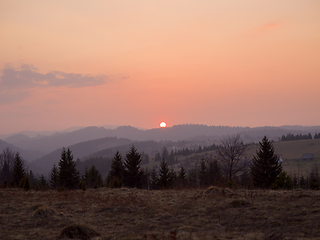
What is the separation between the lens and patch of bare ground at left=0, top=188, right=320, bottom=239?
26.1ft

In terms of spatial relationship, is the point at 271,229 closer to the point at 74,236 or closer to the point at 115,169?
the point at 74,236

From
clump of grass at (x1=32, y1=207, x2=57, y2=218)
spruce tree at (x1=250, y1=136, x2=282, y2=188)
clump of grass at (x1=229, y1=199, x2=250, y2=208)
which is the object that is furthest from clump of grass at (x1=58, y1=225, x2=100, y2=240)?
spruce tree at (x1=250, y1=136, x2=282, y2=188)

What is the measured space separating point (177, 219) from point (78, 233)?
436cm

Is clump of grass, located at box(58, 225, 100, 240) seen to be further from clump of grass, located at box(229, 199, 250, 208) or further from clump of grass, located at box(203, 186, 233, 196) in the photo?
clump of grass, located at box(203, 186, 233, 196)

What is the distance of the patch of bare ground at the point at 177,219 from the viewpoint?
795 centimetres

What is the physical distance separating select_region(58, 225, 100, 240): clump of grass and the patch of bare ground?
0.04 meters

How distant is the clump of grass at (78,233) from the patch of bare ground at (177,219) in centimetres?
4

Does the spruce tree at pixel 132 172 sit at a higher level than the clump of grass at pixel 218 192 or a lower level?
lower

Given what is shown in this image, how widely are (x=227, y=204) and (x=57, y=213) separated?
883 centimetres

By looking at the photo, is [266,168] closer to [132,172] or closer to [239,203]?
[132,172]

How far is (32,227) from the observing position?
9.69 m

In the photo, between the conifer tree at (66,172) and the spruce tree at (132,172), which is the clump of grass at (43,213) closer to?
the spruce tree at (132,172)

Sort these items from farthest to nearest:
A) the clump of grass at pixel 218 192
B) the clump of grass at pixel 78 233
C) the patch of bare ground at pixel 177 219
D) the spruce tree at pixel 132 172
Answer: the spruce tree at pixel 132 172, the clump of grass at pixel 218 192, the clump of grass at pixel 78 233, the patch of bare ground at pixel 177 219

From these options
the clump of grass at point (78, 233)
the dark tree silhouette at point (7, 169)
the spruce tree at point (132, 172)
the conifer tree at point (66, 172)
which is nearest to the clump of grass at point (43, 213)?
the clump of grass at point (78, 233)
